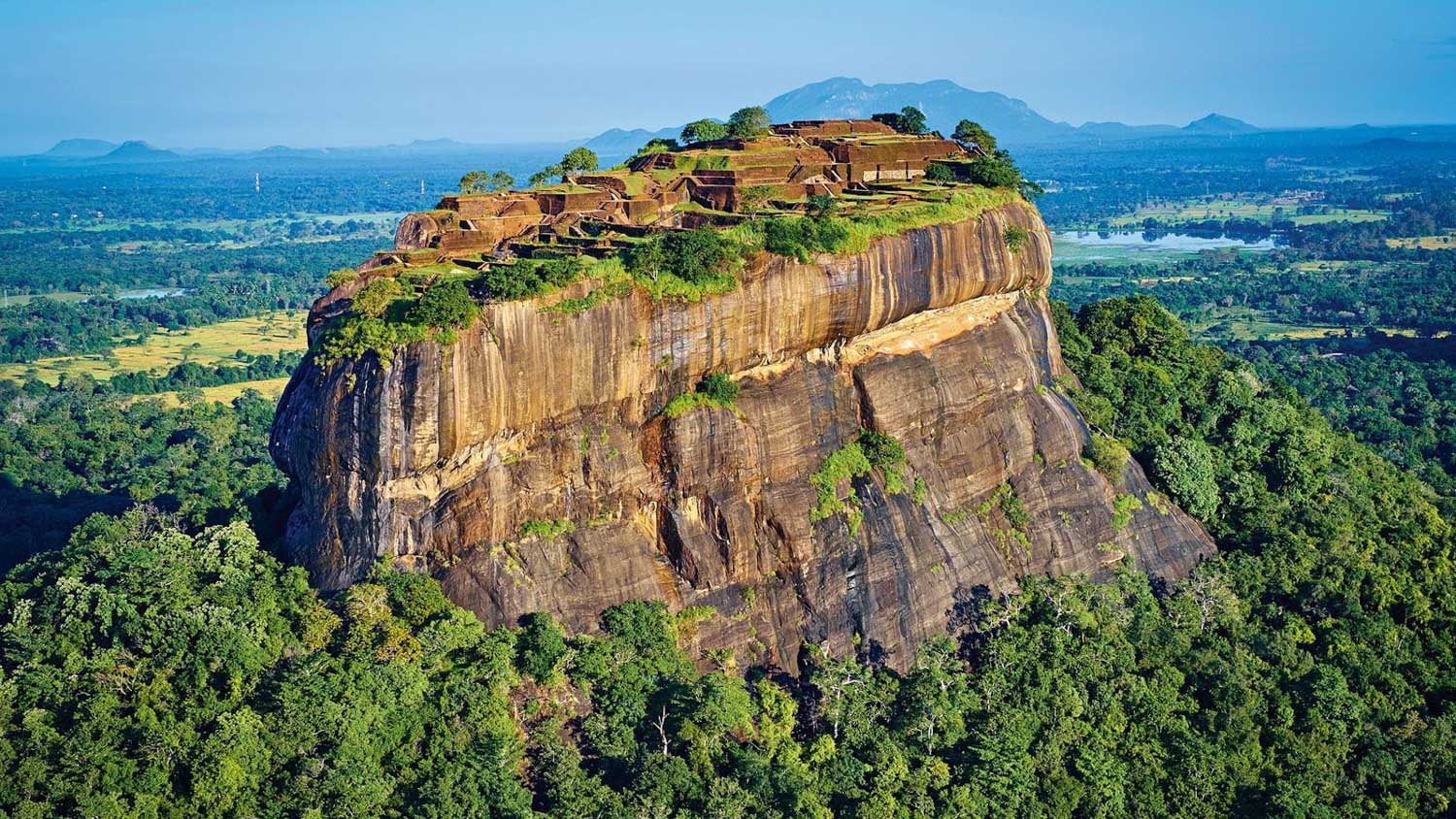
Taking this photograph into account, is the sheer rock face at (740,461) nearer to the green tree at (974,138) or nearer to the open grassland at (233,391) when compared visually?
the green tree at (974,138)

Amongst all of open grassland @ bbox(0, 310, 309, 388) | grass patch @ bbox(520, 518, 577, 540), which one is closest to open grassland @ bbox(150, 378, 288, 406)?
open grassland @ bbox(0, 310, 309, 388)

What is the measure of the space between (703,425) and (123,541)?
1567cm

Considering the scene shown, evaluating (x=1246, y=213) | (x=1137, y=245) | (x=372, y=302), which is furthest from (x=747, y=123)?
(x=1246, y=213)

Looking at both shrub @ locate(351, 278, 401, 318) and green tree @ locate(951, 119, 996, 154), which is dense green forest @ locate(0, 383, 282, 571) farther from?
green tree @ locate(951, 119, 996, 154)

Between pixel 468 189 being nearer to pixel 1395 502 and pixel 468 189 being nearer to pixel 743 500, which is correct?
pixel 743 500

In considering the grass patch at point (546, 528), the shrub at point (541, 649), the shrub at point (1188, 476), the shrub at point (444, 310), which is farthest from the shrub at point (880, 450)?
the shrub at point (444, 310)

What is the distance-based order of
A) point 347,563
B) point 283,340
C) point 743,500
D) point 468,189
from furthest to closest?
point 283,340 < point 468,189 < point 743,500 < point 347,563

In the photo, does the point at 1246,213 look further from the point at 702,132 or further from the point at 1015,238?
the point at 1015,238

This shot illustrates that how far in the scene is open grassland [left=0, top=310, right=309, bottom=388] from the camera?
8844 centimetres

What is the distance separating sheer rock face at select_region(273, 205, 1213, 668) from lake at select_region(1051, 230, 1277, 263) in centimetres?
10208

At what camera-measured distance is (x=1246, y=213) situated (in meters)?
184

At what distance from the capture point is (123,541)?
34.7 metres

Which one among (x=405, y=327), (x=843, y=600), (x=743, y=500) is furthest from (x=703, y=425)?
(x=405, y=327)

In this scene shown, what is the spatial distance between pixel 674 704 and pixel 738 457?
21.0 feet
